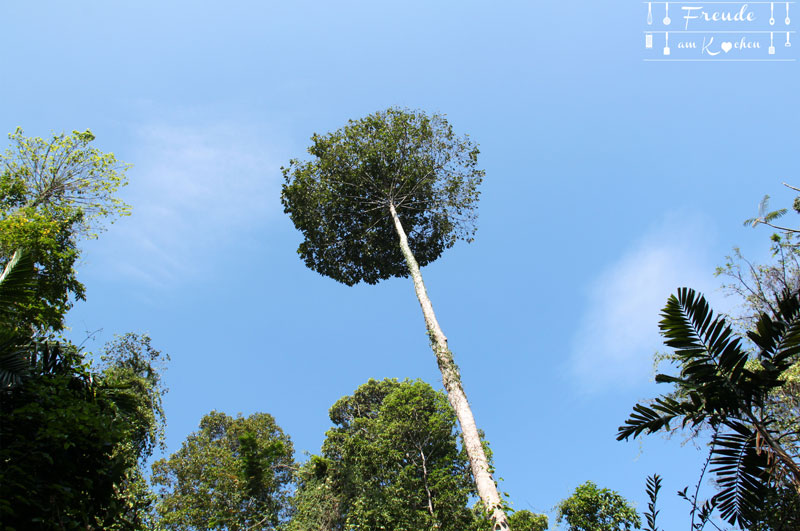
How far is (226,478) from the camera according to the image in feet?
59.8

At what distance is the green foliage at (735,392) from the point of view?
396 cm

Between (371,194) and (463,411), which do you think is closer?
(463,411)

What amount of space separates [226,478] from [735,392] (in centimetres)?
1901

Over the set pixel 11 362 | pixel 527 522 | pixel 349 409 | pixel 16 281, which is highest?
pixel 349 409

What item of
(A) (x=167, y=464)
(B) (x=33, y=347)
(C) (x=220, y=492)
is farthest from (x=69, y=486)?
(A) (x=167, y=464)

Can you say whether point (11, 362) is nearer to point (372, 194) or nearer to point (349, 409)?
point (372, 194)

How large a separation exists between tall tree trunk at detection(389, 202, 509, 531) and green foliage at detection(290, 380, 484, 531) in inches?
236

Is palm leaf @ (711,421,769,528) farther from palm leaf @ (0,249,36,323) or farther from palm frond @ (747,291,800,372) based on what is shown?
palm leaf @ (0,249,36,323)

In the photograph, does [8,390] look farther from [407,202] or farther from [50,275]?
[407,202]

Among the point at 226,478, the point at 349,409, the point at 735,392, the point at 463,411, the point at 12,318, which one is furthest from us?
the point at 349,409

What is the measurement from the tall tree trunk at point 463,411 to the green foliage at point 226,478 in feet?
26.1

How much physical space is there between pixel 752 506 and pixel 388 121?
16196mm

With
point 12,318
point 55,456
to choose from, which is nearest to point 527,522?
point 55,456

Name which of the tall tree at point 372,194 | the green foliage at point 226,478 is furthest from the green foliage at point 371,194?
the green foliage at point 226,478
